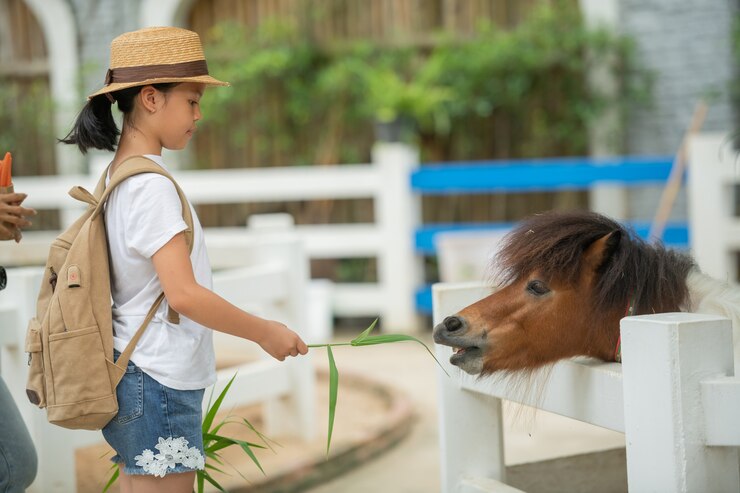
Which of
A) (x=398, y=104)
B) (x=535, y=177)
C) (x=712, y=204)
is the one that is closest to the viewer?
(x=712, y=204)

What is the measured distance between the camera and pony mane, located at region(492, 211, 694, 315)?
6.98ft

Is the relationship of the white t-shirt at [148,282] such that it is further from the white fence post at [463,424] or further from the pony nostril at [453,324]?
the white fence post at [463,424]

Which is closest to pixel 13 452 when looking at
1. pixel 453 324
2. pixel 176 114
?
pixel 176 114

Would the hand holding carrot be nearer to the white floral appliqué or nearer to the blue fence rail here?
the white floral appliqué

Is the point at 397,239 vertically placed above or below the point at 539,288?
below

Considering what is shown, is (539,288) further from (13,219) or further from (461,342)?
(13,219)

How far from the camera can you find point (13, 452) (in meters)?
2.28

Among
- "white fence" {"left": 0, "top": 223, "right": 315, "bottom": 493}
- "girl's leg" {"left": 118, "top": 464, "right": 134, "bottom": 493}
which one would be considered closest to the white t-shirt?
"girl's leg" {"left": 118, "top": 464, "right": 134, "bottom": 493}

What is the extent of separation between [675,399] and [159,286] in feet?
3.38

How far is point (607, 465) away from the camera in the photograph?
8.75 ft

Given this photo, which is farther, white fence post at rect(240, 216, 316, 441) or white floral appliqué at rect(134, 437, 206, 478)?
white fence post at rect(240, 216, 316, 441)

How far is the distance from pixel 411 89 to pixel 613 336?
691cm

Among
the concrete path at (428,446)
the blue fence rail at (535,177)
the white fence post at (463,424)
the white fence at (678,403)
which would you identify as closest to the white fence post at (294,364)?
the concrete path at (428,446)

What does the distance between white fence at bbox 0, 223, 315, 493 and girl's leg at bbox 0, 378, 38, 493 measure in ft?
2.83
